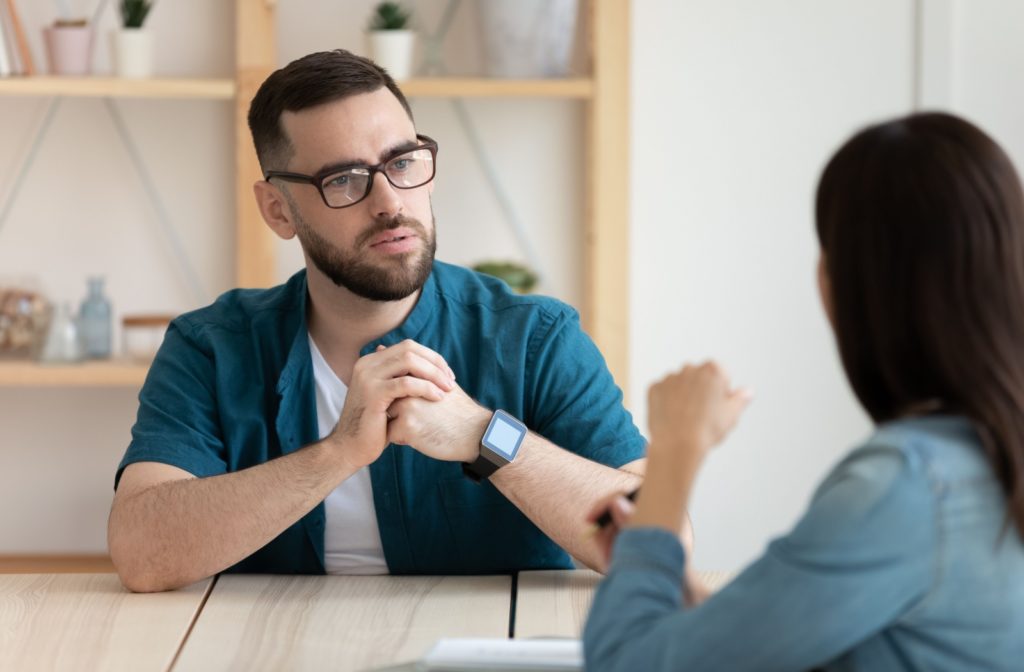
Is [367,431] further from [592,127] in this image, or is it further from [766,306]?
[766,306]

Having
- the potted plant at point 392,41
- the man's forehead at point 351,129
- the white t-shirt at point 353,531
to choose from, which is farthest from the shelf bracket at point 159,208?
the white t-shirt at point 353,531

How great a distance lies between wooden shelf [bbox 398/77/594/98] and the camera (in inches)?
116

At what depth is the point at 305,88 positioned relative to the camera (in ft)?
6.41

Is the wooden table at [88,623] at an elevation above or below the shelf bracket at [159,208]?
below

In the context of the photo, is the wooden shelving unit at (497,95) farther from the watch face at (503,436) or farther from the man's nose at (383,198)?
the watch face at (503,436)

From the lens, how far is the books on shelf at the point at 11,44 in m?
2.95

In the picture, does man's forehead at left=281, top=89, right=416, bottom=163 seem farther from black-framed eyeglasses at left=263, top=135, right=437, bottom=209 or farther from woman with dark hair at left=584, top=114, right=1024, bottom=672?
woman with dark hair at left=584, top=114, right=1024, bottom=672

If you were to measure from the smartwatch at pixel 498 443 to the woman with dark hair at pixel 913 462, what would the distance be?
2.35 ft

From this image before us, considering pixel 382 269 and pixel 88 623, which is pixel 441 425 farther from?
pixel 88 623

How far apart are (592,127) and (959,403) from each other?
83.1 inches

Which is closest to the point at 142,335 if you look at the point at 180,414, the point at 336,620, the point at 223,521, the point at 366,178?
the point at 180,414

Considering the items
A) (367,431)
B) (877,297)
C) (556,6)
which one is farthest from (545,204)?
(877,297)

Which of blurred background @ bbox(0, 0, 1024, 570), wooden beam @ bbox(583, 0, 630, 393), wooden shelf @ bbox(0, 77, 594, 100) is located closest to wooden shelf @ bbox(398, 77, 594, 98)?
wooden shelf @ bbox(0, 77, 594, 100)

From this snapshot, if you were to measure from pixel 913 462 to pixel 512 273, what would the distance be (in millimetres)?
2131
